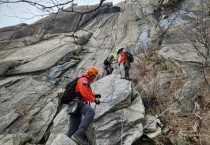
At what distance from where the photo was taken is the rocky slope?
644 cm

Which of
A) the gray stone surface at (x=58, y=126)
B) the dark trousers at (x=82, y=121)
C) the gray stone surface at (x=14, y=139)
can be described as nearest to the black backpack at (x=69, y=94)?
the dark trousers at (x=82, y=121)

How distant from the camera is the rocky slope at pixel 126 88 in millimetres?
6438

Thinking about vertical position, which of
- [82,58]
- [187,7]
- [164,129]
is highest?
[187,7]

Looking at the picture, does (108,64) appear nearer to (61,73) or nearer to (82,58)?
(61,73)

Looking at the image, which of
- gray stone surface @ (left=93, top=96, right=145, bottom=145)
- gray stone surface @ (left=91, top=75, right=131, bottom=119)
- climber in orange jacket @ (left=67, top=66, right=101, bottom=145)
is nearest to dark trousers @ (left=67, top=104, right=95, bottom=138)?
climber in orange jacket @ (left=67, top=66, right=101, bottom=145)

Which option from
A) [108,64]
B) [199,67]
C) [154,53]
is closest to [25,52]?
[108,64]

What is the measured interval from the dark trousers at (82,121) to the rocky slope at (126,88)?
33 cm

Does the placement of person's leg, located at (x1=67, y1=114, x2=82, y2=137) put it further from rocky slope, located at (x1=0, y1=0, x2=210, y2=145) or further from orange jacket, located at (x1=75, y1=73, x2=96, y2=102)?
orange jacket, located at (x1=75, y1=73, x2=96, y2=102)

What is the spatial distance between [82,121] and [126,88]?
2.33 meters

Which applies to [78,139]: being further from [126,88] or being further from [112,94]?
[126,88]

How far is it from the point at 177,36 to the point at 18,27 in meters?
16.6

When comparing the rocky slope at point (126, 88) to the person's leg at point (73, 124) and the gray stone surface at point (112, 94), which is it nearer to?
the gray stone surface at point (112, 94)

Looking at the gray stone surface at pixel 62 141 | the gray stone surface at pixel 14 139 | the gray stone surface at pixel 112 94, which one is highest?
the gray stone surface at pixel 62 141

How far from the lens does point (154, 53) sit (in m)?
12.0
